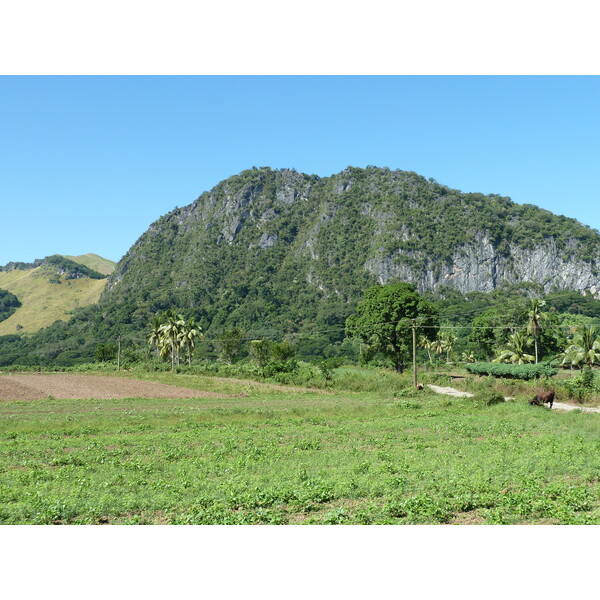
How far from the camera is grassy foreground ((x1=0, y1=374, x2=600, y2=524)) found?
9500 millimetres

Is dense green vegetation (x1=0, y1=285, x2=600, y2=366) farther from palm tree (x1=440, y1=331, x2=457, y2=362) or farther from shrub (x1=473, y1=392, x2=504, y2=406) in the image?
shrub (x1=473, y1=392, x2=504, y2=406)

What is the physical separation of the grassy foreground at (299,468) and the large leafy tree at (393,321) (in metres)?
32.2

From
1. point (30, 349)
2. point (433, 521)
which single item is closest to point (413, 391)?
point (433, 521)

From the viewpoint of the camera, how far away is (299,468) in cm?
1312

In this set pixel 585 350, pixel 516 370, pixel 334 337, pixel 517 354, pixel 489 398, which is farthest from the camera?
pixel 334 337

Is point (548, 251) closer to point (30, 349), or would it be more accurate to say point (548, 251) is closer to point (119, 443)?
point (30, 349)

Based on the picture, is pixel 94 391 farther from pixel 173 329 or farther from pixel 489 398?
pixel 173 329

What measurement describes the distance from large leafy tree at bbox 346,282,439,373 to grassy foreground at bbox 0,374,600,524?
32.2 m

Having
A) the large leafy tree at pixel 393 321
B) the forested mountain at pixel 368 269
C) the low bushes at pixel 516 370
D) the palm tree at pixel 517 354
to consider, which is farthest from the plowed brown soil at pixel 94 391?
the forested mountain at pixel 368 269

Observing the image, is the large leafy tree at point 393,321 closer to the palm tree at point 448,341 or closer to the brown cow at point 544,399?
the brown cow at point 544,399

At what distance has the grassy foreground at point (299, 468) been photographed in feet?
31.2

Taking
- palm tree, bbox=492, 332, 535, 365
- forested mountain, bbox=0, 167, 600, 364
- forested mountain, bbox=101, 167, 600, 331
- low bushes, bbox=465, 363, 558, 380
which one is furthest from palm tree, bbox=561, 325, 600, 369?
forested mountain, bbox=101, 167, 600, 331

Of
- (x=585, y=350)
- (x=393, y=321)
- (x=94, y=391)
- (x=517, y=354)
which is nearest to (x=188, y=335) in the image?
(x=393, y=321)

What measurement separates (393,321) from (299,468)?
45634 millimetres
